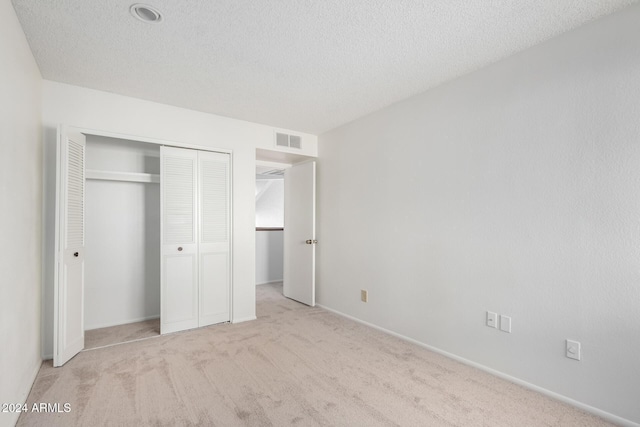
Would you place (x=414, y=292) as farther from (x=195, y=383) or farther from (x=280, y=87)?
(x=280, y=87)

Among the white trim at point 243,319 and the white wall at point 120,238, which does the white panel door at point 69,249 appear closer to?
the white wall at point 120,238

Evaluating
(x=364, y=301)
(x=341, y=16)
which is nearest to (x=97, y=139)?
(x=341, y=16)

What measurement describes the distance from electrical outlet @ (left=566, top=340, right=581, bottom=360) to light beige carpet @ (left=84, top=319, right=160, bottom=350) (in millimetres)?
3586

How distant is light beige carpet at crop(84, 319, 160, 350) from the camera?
10.1 feet

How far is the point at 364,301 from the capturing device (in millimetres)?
3688

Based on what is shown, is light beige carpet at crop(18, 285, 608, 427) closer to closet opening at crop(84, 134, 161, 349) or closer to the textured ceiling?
closet opening at crop(84, 134, 161, 349)

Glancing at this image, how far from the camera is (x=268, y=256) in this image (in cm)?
621

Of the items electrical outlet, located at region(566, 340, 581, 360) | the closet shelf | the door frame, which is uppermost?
the door frame

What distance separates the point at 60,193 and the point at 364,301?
3.14 m

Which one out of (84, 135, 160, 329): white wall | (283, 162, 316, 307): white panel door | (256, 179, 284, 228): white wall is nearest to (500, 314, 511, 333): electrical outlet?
(283, 162, 316, 307): white panel door

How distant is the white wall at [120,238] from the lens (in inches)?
137

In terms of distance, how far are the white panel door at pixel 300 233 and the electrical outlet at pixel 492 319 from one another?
7.83ft

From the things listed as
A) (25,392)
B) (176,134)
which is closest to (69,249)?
(25,392)

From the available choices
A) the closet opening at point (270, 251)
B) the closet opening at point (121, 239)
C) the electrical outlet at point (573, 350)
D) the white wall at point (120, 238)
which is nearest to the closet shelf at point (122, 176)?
the closet opening at point (121, 239)
